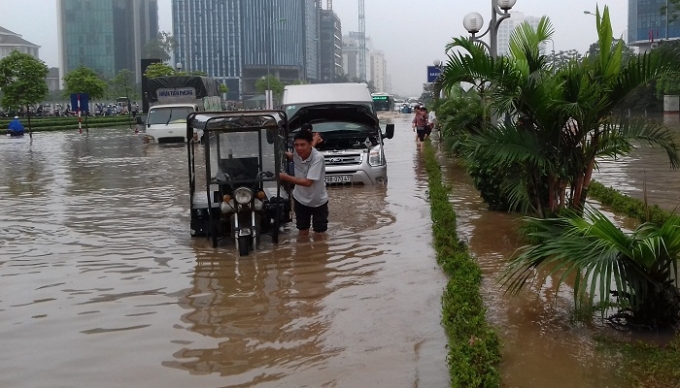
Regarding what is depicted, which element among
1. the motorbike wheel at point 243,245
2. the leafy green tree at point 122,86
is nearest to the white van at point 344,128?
the motorbike wheel at point 243,245

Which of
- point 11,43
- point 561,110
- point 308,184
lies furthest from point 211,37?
point 561,110

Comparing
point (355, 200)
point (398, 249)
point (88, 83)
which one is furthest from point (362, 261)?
point (88, 83)

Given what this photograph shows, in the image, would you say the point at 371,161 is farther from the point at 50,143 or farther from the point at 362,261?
the point at 50,143

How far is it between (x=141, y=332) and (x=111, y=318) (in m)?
0.53

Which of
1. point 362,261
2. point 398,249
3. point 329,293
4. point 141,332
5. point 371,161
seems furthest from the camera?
point 371,161

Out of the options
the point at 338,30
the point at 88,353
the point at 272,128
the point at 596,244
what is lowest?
the point at 88,353

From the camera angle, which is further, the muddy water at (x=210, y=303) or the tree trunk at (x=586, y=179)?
the tree trunk at (x=586, y=179)

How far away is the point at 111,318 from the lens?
22.5 feet

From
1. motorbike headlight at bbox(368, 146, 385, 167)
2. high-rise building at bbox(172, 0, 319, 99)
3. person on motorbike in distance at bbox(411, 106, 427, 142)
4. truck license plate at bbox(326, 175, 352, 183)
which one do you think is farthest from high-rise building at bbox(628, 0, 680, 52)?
truck license plate at bbox(326, 175, 352, 183)

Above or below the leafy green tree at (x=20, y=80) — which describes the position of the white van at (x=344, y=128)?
below

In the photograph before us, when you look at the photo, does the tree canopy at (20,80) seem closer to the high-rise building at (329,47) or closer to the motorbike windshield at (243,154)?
the motorbike windshield at (243,154)

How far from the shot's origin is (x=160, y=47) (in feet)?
387

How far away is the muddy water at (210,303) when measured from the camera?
555cm

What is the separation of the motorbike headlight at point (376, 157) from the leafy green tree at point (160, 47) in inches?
4180
